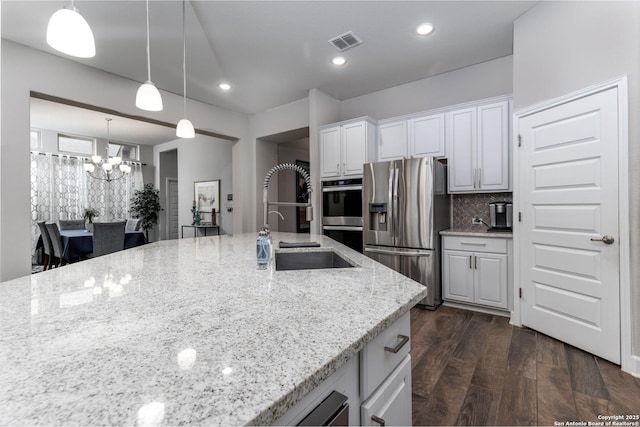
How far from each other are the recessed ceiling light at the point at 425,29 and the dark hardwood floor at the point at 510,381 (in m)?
2.87

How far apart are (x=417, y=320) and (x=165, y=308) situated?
8.43 ft

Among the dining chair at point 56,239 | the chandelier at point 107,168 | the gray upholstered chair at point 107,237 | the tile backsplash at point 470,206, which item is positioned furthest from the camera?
the chandelier at point 107,168

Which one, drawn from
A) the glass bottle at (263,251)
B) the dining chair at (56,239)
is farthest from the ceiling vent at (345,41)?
the dining chair at (56,239)

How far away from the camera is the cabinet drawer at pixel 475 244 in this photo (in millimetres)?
2893

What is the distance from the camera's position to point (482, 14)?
103 inches

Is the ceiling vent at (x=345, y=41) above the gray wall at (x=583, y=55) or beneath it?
above

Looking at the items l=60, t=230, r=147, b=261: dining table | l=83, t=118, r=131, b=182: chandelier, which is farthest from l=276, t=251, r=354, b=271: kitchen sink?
l=83, t=118, r=131, b=182: chandelier

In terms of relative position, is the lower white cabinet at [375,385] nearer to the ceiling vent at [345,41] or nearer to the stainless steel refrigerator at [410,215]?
the stainless steel refrigerator at [410,215]

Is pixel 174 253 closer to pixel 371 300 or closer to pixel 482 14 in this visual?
pixel 371 300

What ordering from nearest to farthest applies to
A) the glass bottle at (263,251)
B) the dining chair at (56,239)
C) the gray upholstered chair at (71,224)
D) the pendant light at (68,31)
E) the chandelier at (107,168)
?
1. the pendant light at (68,31)
2. the glass bottle at (263,251)
3. the dining chair at (56,239)
4. the gray upholstered chair at (71,224)
5. the chandelier at (107,168)

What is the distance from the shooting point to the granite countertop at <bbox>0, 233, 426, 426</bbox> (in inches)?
17.2

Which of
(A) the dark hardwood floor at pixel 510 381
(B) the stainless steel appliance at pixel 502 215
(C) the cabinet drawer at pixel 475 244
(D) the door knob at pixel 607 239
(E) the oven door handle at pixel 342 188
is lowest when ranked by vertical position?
(A) the dark hardwood floor at pixel 510 381

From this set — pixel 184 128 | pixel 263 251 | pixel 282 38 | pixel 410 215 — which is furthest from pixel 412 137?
pixel 263 251

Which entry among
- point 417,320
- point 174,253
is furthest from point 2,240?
point 417,320
